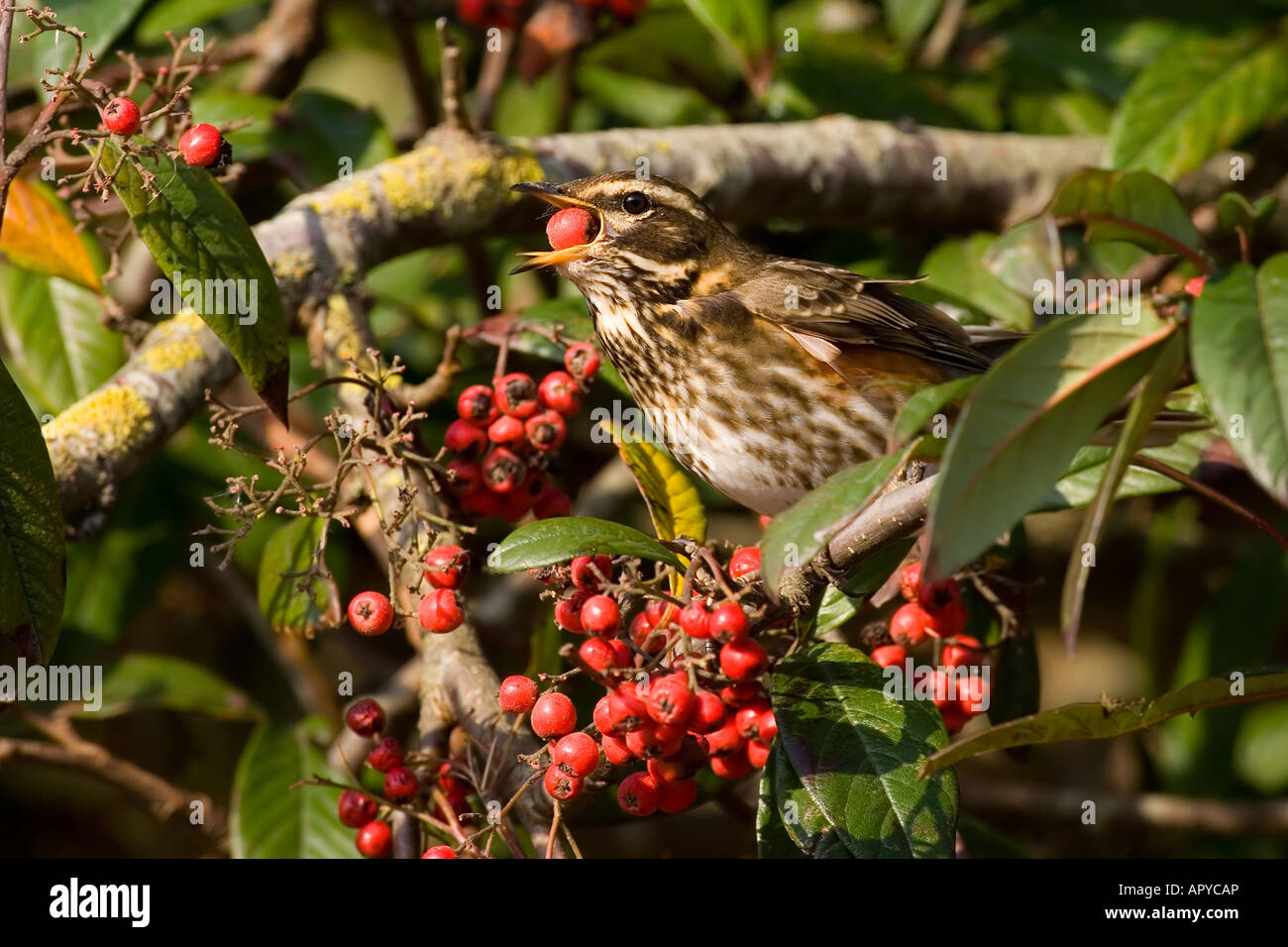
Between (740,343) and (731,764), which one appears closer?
(731,764)

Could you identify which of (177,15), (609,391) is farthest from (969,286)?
(177,15)

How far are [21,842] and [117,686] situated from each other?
1501mm

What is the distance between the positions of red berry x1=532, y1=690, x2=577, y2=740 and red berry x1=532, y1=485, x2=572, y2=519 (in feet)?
2.38

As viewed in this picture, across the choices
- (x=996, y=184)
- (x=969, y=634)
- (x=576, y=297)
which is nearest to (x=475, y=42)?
(x=576, y=297)

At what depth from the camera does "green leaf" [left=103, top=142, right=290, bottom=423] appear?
221 centimetres

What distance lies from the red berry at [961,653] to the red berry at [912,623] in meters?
0.10

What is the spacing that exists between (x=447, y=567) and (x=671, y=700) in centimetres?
52

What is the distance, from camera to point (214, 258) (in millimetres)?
2270

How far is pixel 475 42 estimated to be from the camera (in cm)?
464

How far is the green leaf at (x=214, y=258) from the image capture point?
221 centimetres

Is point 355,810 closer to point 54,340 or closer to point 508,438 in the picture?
point 508,438

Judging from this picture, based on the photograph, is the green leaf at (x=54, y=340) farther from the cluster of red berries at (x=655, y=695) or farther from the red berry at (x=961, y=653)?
the red berry at (x=961, y=653)

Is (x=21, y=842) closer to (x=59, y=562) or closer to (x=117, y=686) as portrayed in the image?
(x=117, y=686)

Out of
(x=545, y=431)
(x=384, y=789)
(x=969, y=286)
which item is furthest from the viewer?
(x=969, y=286)
